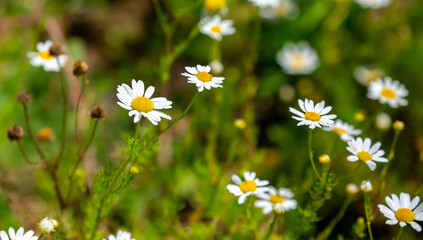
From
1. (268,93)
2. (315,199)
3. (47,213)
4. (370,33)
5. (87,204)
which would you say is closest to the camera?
(315,199)

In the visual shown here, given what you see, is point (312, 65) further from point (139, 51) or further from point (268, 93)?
point (139, 51)

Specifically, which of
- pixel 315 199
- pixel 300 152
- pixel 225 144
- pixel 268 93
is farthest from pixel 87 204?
pixel 268 93

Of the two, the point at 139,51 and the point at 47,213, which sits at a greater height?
the point at 139,51

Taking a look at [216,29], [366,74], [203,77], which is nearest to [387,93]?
[216,29]

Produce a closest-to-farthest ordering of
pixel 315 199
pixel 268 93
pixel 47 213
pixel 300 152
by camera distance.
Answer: pixel 315 199 → pixel 47 213 → pixel 300 152 → pixel 268 93

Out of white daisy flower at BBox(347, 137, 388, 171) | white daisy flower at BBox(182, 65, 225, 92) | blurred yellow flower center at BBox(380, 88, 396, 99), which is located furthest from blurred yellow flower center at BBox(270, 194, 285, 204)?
blurred yellow flower center at BBox(380, 88, 396, 99)

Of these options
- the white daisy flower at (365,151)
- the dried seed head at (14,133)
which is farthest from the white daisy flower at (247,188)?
the dried seed head at (14,133)

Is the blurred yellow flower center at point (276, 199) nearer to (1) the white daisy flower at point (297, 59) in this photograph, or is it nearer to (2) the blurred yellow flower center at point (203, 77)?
(2) the blurred yellow flower center at point (203, 77)

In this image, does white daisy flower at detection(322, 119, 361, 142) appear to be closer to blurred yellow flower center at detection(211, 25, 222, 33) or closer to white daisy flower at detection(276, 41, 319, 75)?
blurred yellow flower center at detection(211, 25, 222, 33)
